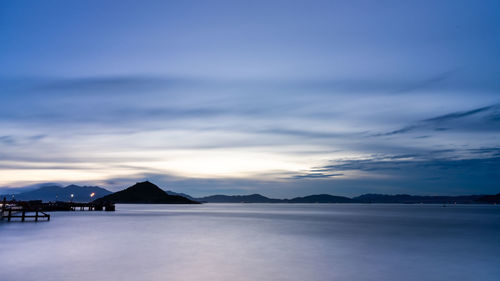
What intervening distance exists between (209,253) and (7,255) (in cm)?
1294

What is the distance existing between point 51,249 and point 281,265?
1739 cm

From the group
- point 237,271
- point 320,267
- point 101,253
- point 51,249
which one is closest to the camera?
point 237,271

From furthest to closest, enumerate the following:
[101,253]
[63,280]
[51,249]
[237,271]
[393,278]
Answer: [51,249] → [101,253] → [237,271] → [393,278] → [63,280]

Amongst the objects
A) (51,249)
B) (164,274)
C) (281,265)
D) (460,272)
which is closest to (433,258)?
(460,272)

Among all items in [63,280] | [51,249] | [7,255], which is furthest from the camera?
[51,249]

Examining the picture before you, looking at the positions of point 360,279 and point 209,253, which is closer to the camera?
point 360,279

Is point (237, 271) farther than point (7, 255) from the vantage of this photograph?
No

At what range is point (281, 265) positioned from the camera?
2292cm

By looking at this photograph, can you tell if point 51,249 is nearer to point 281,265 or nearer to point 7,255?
point 7,255

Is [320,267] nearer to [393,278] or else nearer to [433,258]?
[393,278]

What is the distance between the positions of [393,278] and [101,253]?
739 inches

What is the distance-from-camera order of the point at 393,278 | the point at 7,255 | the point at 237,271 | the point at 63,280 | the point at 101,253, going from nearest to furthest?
the point at 63,280
the point at 393,278
the point at 237,271
the point at 7,255
the point at 101,253

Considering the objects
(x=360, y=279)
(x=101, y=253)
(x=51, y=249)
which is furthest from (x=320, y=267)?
(x=51, y=249)

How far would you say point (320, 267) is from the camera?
A: 891 inches
